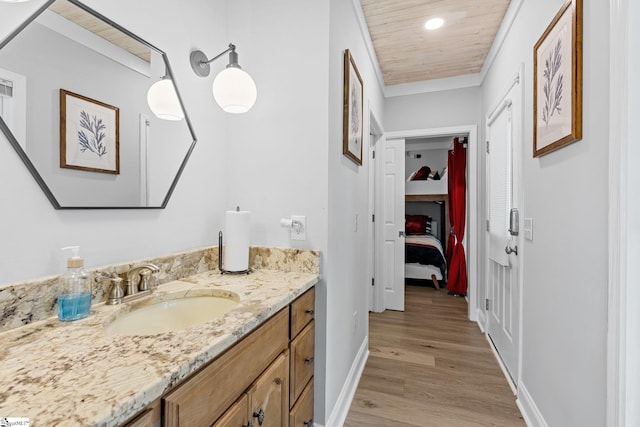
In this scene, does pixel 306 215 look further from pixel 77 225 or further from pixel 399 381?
pixel 399 381

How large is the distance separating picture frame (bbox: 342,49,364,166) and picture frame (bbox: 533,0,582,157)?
99cm

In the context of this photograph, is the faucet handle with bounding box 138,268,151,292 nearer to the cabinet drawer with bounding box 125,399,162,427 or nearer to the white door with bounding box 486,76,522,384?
the cabinet drawer with bounding box 125,399,162,427

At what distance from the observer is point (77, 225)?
0.95 meters

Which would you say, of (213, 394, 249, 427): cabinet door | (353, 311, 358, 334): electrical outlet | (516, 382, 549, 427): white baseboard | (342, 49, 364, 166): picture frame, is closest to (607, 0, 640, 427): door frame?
(516, 382, 549, 427): white baseboard

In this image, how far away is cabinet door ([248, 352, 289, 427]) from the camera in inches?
35.6

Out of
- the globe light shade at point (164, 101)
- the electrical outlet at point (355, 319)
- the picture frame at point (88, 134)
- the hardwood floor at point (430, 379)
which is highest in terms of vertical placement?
the globe light shade at point (164, 101)

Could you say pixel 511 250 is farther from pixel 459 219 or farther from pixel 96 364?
pixel 96 364

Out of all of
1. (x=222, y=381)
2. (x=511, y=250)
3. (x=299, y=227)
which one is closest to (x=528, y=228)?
(x=511, y=250)

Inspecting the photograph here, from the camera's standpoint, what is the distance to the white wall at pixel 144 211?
2.64 feet

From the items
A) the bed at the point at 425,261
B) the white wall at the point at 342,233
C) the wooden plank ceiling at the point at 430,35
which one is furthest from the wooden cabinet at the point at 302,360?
the bed at the point at 425,261

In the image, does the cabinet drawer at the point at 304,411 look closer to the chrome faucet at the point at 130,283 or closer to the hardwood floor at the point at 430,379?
the hardwood floor at the point at 430,379

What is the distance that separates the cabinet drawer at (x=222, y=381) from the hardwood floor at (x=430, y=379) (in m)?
1.05

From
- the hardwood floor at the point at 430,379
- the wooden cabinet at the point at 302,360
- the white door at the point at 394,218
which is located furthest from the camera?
the white door at the point at 394,218

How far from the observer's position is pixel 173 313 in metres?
1.09
